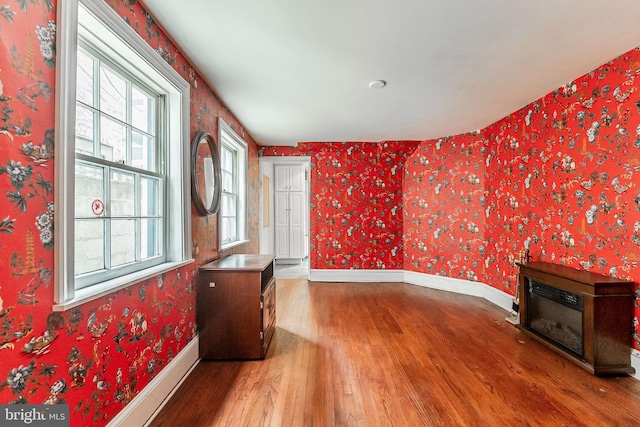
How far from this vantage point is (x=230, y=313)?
7.43 ft

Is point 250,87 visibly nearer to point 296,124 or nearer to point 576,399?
point 296,124

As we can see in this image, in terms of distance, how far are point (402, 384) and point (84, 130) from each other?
2.40 meters

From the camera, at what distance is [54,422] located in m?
1.04

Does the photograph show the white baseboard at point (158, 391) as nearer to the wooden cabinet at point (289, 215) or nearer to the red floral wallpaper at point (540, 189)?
the red floral wallpaper at point (540, 189)

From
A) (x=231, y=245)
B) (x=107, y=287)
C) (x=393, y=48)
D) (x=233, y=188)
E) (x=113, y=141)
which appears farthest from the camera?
(x=233, y=188)

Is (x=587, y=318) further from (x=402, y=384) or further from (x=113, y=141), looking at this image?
(x=113, y=141)

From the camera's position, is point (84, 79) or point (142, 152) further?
point (142, 152)

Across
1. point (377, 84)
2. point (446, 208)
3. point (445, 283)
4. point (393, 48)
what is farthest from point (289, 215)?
point (393, 48)

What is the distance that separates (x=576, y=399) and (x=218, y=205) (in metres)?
3.03

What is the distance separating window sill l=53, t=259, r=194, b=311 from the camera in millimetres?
1098

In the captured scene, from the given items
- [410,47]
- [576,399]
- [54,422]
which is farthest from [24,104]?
[576,399]

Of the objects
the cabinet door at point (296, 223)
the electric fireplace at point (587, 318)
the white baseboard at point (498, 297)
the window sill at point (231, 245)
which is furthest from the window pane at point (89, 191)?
the cabinet door at point (296, 223)

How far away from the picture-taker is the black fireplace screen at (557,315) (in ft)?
7.38

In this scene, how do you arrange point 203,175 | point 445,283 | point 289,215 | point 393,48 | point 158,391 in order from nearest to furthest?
1. point 158,391
2. point 393,48
3. point 203,175
4. point 445,283
5. point 289,215
